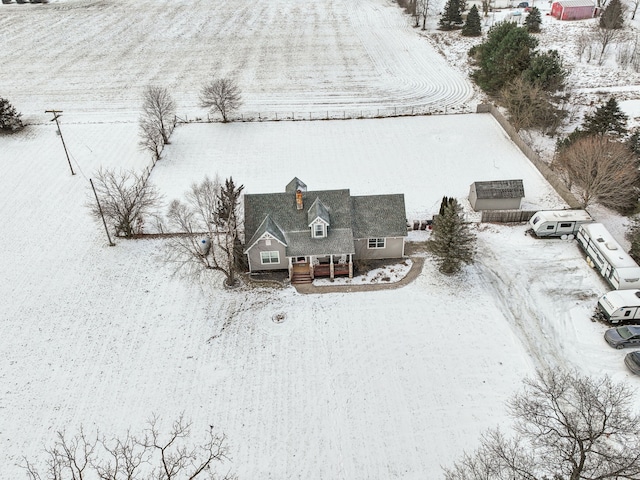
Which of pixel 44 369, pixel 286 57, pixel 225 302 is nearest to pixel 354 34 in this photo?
pixel 286 57

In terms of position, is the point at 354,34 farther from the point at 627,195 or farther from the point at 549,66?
the point at 627,195

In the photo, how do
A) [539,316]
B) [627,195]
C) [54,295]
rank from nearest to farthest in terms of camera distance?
1. [539,316]
2. [54,295]
3. [627,195]

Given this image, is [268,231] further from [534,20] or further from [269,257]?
[534,20]

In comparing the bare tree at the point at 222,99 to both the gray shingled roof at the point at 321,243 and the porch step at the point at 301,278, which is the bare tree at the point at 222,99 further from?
the porch step at the point at 301,278

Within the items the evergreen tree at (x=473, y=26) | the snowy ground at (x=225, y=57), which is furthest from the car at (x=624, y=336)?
the evergreen tree at (x=473, y=26)

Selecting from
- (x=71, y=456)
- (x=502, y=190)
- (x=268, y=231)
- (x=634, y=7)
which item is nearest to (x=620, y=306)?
(x=502, y=190)

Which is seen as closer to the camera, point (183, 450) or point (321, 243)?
point (183, 450)
